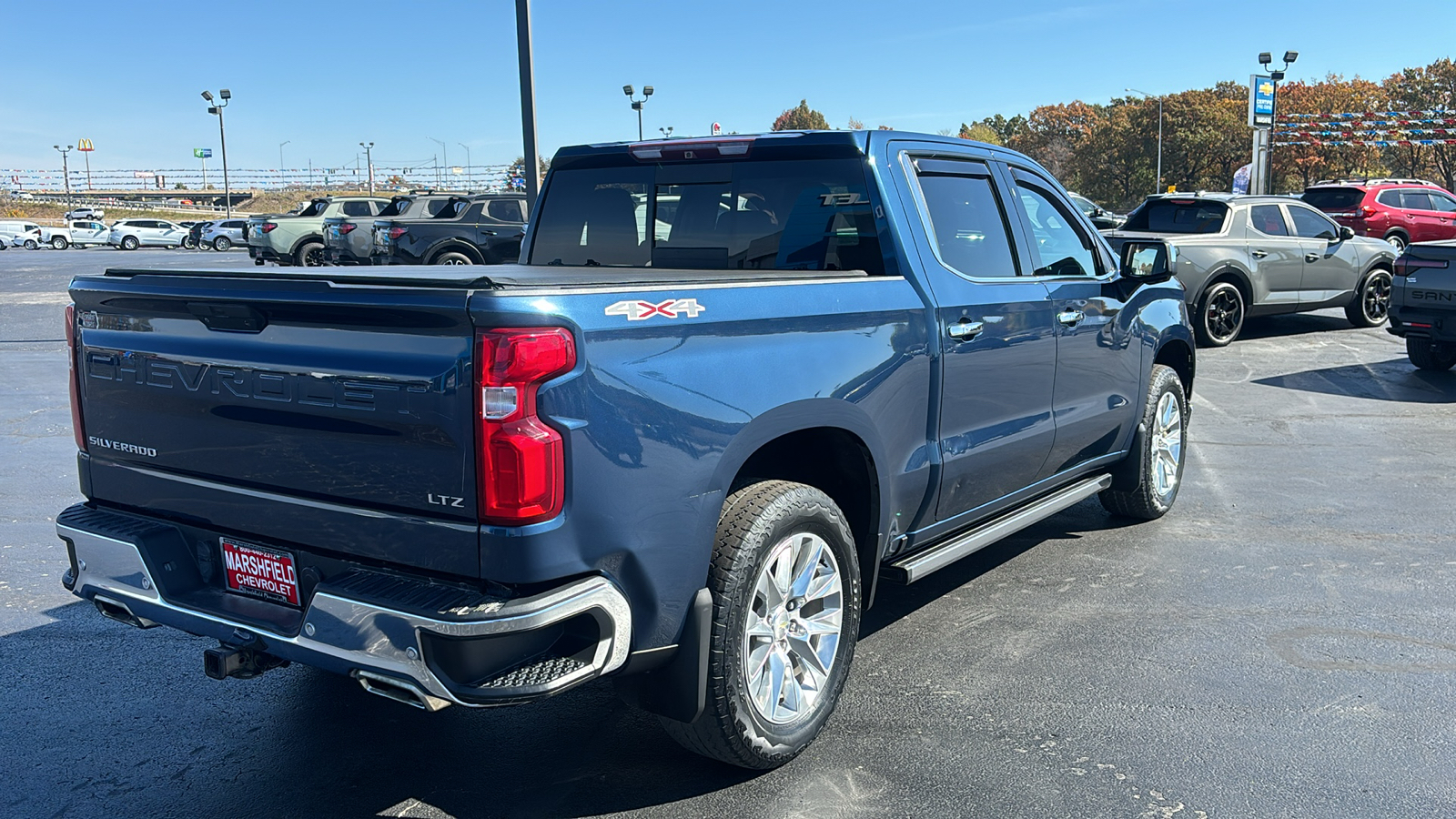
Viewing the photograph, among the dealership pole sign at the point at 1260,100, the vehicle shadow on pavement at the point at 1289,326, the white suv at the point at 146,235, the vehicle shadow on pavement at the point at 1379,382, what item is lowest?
the vehicle shadow on pavement at the point at 1379,382

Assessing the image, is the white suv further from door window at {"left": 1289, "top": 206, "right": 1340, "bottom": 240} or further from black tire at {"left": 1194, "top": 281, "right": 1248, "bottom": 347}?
door window at {"left": 1289, "top": 206, "right": 1340, "bottom": 240}

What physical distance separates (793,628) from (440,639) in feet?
4.10

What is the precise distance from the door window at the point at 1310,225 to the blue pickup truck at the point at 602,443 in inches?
436

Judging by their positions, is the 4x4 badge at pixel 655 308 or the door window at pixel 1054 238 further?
the door window at pixel 1054 238

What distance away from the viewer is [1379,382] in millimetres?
11195

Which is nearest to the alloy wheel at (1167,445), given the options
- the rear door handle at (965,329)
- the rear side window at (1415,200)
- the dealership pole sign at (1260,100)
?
the rear door handle at (965,329)

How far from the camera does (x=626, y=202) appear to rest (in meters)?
4.77

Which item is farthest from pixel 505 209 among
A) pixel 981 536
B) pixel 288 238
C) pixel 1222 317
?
pixel 981 536

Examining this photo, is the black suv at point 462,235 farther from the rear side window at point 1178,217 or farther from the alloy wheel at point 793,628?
the alloy wheel at point 793,628

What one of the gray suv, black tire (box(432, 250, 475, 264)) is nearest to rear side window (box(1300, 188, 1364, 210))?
the gray suv

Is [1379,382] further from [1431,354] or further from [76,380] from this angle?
[76,380]

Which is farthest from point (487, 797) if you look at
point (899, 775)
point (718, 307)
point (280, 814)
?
point (718, 307)

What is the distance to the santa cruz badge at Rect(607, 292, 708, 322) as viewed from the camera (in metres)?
2.87

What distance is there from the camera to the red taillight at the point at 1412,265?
10.7 meters
